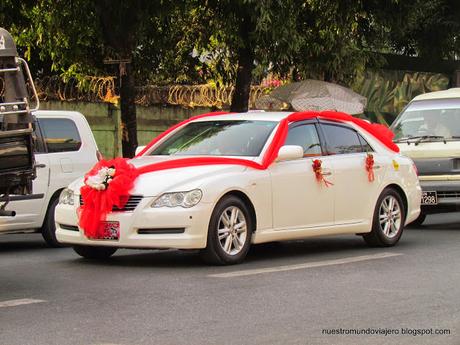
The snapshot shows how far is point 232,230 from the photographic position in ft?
35.3

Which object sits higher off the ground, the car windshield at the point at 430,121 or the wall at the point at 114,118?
the car windshield at the point at 430,121

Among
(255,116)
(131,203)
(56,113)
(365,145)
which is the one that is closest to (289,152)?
(255,116)

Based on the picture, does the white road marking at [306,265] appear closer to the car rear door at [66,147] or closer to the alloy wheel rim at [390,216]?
the alloy wheel rim at [390,216]

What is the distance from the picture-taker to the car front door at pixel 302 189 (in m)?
11.3

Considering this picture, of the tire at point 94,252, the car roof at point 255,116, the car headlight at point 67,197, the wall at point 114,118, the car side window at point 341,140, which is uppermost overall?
the car roof at point 255,116

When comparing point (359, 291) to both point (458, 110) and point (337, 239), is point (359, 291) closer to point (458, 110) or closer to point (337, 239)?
point (337, 239)

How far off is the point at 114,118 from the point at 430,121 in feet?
30.8

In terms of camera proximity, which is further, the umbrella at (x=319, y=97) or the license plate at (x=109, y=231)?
the umbrella at (x=319, y=97)

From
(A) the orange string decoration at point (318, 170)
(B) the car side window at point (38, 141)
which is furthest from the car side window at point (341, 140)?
(B) the car side window at point (38, 141)

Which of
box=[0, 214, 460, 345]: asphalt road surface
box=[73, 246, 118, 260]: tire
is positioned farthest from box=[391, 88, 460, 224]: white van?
box=[73, 246, 118, 260]: tire

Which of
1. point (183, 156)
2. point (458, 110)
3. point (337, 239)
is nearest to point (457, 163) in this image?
point (458, 110)

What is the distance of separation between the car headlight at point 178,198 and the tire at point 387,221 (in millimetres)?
2886

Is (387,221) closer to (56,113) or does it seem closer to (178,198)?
(178,198)

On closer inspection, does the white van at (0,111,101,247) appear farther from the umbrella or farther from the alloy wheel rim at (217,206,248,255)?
the umbrella
